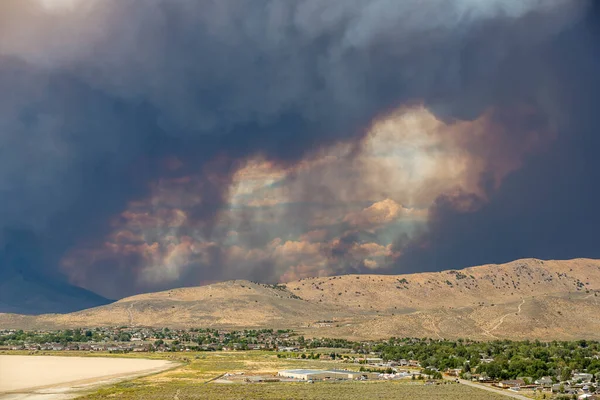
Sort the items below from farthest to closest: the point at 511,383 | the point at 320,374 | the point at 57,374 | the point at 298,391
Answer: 1. the point at 57,374
2. the point at 320,374
3. the point at 511,383
4. the point at 298,391

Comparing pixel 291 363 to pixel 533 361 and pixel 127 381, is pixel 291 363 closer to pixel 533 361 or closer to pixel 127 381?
pixel 127 381

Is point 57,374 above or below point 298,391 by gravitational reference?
above

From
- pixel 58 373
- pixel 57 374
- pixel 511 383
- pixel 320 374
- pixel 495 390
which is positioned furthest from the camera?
pixel 58 373

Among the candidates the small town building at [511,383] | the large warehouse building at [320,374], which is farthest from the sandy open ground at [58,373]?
the small town building at [511,383]

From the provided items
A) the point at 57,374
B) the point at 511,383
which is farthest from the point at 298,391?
the point at 57,374

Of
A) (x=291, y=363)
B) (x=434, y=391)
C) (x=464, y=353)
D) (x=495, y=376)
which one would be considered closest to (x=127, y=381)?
(x=291, y=363)

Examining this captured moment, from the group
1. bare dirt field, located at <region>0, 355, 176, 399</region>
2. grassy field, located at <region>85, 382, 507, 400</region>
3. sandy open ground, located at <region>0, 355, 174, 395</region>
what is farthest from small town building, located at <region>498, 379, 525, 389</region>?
sandy open ground, located at <region>0, 355, 174, 395</region>

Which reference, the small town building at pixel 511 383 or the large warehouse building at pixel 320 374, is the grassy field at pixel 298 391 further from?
the small town building at pixel 511 383

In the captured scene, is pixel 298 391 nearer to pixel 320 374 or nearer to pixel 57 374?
pixel 320 374

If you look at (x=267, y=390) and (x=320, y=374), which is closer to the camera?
(x=267, y=390)
